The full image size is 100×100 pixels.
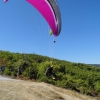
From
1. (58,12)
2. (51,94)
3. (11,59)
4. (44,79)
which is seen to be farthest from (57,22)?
(11,59)

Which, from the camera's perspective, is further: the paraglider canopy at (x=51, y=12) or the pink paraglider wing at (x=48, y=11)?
the pink paraglider wing at (x=48, y=11)

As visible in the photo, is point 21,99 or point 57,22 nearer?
point 21,99

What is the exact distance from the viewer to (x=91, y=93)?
69.1 ft

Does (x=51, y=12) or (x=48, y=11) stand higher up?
(x=48, y=11)

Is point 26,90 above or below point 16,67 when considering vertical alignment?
below

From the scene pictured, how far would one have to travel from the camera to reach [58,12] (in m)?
15.4

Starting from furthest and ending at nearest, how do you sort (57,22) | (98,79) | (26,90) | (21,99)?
1. (98,79)
2. (57,22)
3. (26,90)
4. (21,99)

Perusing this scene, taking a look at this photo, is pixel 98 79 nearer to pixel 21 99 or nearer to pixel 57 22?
pixel 57 22

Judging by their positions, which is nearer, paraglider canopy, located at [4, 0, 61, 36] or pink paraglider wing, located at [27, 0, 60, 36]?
paraglider canopy, located at [4, 0, 61, 36]

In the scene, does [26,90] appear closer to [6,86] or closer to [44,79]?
[6,86]

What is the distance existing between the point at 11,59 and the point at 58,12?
17.0 m

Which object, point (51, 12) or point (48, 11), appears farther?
point (48, 11)

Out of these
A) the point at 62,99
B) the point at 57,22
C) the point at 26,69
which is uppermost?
the point at 57,22

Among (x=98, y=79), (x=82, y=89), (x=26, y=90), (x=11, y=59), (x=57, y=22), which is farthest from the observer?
(x=11, y=59)
